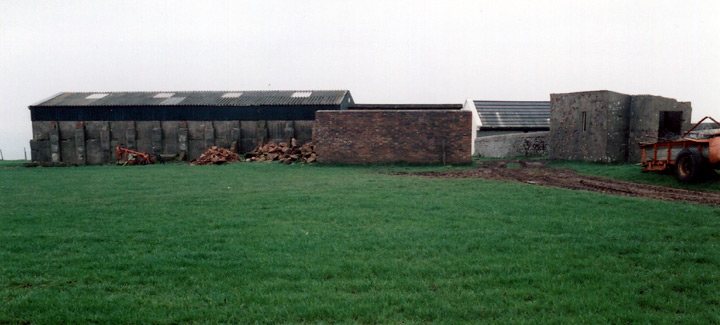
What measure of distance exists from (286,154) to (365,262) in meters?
19.0

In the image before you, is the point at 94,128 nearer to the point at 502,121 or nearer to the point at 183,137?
the point at 183,137

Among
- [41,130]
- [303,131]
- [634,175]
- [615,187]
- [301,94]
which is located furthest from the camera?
[301,94]

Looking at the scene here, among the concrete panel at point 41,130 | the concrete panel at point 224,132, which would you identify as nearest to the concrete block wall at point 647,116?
the concrete panel at point 224,132

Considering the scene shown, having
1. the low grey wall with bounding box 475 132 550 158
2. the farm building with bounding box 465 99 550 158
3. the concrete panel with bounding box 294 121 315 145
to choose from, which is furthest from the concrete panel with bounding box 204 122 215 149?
the low grey wall with bounding box 475 132 550 158

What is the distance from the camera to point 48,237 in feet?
18.3

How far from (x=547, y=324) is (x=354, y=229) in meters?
3.27

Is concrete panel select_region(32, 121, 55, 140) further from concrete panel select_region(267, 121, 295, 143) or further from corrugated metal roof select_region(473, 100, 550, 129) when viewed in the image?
corrugated metal roof select_region(473, 100, 550, 129)

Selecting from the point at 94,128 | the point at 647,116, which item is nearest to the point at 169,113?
the point at 94,128

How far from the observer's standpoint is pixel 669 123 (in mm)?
16797

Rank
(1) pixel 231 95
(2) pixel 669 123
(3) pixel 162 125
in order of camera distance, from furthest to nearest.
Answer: (1) pixel 231 95 → (3) pixel 162 125 → (2) pixel 669 123

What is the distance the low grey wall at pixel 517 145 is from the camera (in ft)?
78.7

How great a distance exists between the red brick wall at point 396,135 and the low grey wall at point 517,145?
6395 mm

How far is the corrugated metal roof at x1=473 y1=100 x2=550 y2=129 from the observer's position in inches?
1291

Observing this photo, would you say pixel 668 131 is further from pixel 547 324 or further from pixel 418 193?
pixel 547 324
